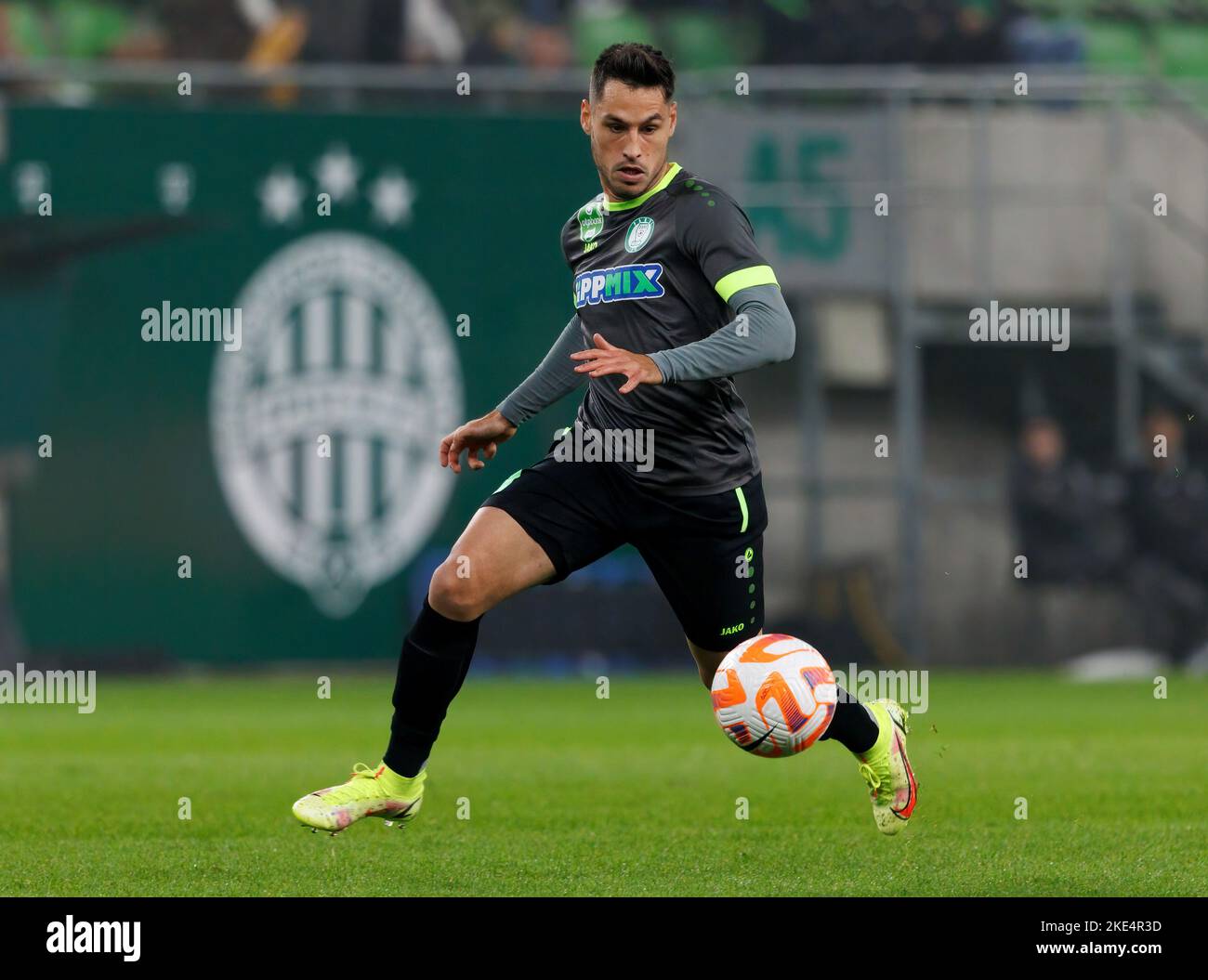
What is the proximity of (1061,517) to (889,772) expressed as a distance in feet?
34.5

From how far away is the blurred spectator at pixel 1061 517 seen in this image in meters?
16.8

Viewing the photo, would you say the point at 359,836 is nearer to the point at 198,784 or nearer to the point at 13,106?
the point at 198,784

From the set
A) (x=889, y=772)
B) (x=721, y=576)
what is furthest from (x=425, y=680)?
(x=889, y=772)

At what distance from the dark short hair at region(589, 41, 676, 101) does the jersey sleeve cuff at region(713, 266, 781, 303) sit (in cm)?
59

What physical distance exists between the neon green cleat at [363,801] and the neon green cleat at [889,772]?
1448mm

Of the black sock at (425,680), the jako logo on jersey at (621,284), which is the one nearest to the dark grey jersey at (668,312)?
the jako logo on jersey at (621,284)

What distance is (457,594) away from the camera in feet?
20.6

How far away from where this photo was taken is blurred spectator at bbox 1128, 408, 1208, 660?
16.9m

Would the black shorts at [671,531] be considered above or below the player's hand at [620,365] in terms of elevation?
below

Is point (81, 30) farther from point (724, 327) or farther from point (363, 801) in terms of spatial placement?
point (724, 327)

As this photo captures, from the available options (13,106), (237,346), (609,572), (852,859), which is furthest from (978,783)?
(13,106)

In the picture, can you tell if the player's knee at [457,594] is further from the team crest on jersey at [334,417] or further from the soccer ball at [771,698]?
the team crest on jersey at [334,417]
